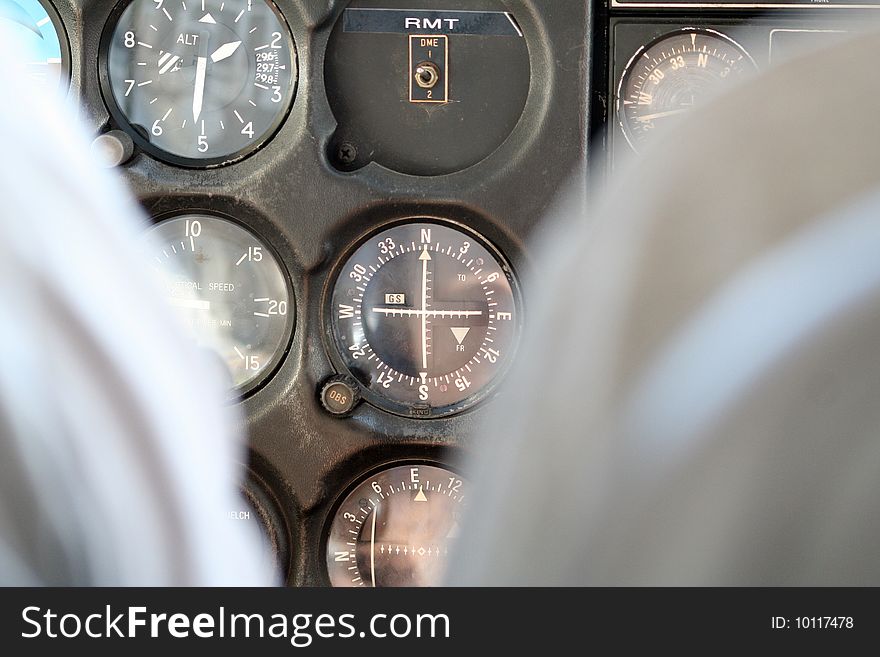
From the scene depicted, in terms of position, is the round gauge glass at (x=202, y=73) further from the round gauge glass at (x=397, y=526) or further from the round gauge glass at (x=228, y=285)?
the round gauge glass at (x=397, y=526)

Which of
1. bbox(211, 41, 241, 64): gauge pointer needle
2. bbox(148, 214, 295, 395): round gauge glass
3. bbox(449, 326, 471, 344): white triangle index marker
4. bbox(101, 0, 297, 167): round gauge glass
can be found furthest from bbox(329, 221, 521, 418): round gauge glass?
bbox(211, 41, 241, 64): gauge pointer needle

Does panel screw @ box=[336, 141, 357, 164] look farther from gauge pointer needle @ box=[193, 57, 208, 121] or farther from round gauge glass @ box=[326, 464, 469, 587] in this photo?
round gauge glass @ box=[326, 464, 469, 587]

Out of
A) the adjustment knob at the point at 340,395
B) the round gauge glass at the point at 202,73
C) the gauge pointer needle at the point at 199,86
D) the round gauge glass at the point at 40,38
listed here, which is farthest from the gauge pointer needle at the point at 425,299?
the round gauge glass at the point at 40,38

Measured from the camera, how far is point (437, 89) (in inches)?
86.7

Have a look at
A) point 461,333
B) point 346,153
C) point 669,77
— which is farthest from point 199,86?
point 669,77

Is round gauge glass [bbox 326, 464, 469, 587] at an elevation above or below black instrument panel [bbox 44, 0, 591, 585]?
below

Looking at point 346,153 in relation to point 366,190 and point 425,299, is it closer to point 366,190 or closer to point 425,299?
point 366,190

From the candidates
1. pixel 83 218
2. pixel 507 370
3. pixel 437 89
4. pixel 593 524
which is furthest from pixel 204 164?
pixel 593 524

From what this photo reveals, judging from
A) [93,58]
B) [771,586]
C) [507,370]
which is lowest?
[771,586]

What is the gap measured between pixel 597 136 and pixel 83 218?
70.5 inches

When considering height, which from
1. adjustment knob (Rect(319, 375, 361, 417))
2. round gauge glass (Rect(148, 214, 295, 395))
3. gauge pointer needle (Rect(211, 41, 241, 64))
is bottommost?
adjustment knob (Rect(319, 375, 361, 417))

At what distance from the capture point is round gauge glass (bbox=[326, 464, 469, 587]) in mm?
2170

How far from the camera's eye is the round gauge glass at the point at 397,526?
2170 mm
